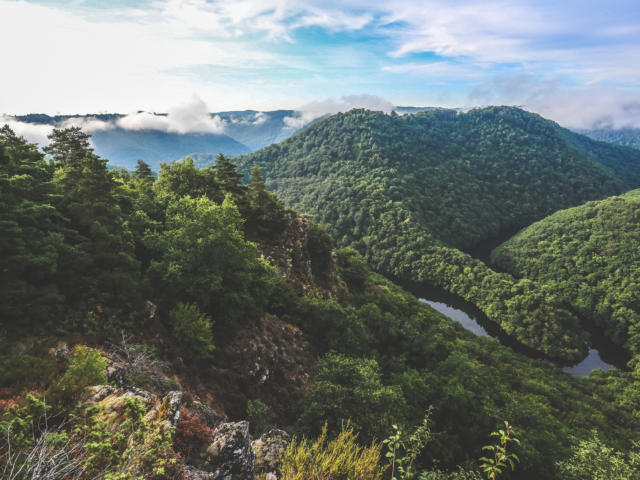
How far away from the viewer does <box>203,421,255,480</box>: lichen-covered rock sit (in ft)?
29.8

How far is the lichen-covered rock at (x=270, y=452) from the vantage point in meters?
10.2

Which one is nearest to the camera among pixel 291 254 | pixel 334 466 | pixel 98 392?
pixel 334 466

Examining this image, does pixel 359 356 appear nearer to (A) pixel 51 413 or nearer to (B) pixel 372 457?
(B) pixel 372 457

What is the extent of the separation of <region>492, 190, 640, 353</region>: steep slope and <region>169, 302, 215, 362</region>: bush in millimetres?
127885

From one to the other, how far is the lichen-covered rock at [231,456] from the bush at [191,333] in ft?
32.9

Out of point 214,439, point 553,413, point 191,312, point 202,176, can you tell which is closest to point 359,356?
point 191,312

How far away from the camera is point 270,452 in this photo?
10.9 meters

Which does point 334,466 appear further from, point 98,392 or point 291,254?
point 291,254

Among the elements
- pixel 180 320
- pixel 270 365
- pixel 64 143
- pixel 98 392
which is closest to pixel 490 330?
pixel 270 365

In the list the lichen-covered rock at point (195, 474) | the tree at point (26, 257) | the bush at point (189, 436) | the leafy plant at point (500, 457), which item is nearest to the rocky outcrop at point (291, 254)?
the tree at point (26, 257)

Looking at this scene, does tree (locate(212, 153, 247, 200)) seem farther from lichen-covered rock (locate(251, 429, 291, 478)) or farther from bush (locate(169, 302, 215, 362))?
lichen-covered rock (locate(251, 429, 291, 478))

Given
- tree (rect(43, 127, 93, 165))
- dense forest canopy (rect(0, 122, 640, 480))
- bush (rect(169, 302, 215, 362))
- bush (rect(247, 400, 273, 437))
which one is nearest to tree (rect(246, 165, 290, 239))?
dense forest canopy (rect(0, 122, 640, 480))

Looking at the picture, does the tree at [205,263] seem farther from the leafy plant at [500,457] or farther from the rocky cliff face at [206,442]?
the leafy plant at [500,457]

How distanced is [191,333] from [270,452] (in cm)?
1050
